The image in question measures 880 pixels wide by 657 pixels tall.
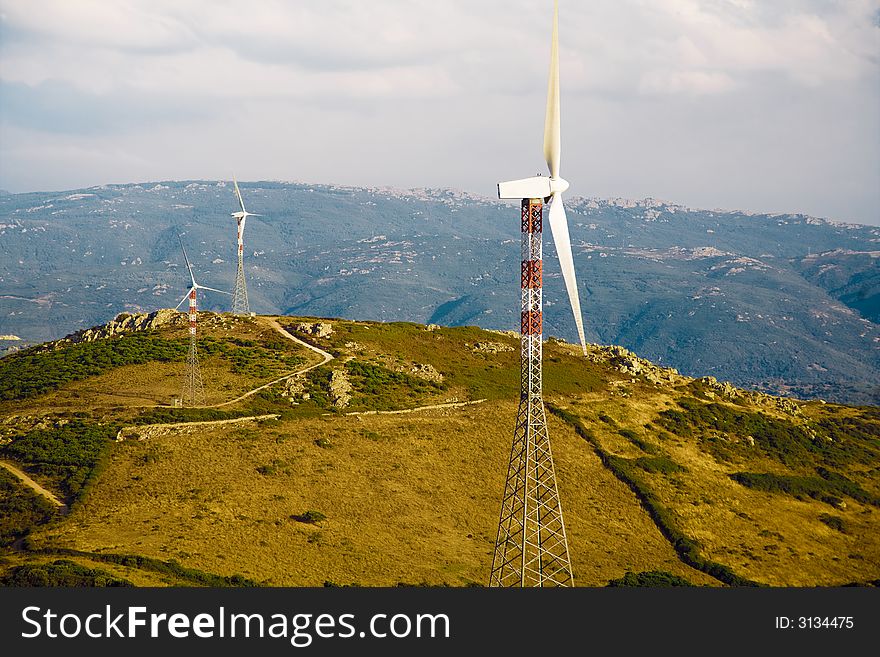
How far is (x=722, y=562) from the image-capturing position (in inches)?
4045

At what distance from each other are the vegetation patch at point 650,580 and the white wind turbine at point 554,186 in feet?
112

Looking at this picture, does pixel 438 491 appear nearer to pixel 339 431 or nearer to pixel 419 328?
pixel 339 431

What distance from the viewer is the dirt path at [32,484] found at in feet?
297

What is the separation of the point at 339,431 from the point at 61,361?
56107 millimetres

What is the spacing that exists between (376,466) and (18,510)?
42.0 meters

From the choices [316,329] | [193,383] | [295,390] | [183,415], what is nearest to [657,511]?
[295,390]

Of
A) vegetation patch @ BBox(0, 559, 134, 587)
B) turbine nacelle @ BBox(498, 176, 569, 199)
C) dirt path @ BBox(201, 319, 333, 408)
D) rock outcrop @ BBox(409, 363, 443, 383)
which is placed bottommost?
rock outcrop @ BBox(409, 363, 443, 383)

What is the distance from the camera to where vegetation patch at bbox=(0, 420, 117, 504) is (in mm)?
95688

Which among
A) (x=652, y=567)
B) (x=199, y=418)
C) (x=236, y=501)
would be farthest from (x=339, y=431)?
(x=652, y=567)

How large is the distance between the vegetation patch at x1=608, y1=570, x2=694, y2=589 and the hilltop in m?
0.46

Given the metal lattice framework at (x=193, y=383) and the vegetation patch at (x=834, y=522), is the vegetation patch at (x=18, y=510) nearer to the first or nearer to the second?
the metal lattice framework at (x=193, y=383)

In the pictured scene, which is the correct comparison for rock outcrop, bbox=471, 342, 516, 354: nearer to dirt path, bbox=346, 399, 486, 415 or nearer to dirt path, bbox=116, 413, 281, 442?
dirt path, bbox=346, 399, 486, 415

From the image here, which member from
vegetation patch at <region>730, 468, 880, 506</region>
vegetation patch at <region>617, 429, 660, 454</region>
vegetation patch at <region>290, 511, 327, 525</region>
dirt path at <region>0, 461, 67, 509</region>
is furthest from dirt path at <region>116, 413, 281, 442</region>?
vegetation patch at <region>730, 468, 880, 506</region>

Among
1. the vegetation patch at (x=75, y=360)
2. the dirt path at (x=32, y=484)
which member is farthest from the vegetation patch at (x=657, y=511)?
the dirt path at (x=32, y=484)
